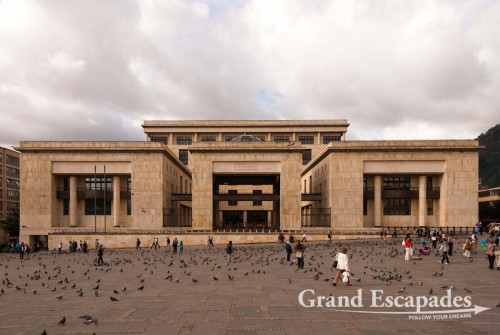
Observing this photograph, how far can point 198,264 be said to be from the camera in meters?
28.3

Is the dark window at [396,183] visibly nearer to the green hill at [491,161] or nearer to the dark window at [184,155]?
the dark window at [184,155]

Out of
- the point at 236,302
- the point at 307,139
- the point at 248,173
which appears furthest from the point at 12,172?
the point at 236,302

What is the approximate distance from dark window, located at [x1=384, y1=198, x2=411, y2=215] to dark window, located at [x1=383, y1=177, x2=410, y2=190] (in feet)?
6.21

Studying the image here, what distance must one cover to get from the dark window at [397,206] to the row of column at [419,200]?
2.33 meters

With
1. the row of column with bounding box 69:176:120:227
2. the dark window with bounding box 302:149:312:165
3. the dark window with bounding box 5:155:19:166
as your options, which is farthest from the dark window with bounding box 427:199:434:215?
the dark window with bounding box 5:155:19:166

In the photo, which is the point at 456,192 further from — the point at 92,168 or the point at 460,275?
the point at 92,168

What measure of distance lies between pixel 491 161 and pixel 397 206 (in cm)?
10967

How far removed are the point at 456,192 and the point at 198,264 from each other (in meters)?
→ 45.8

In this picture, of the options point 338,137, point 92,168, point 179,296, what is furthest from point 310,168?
point 179,296

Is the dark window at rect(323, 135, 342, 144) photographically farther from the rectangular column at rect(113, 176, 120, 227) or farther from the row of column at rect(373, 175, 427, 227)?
the rectangular column at rect(113, 176, 120, 227)

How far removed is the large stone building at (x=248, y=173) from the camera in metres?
60.1

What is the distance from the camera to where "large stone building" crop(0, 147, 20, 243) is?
9050 centimetres

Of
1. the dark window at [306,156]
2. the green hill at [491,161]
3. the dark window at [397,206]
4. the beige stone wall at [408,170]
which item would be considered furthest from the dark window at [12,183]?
the green hill at [491,161]

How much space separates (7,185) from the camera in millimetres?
93938
